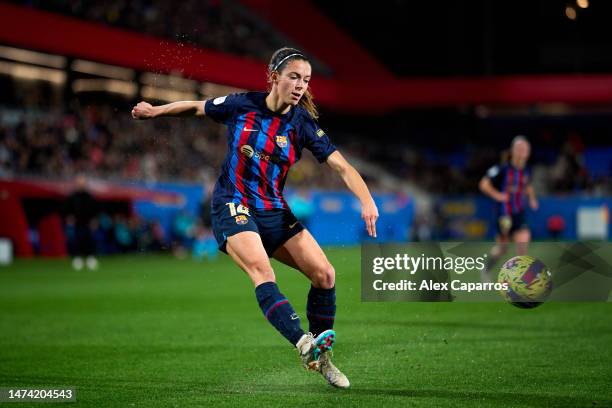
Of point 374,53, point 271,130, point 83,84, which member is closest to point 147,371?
point 271,130

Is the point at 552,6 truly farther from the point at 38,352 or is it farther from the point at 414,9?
the point at 38,352

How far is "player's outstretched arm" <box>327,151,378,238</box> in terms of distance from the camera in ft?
19.9

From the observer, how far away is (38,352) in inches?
328

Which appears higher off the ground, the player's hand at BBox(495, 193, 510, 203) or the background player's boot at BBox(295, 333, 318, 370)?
the player's hand at BBox(495, 193, 510, 203)

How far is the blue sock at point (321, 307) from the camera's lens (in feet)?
21.4

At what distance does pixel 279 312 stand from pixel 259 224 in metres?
0.73

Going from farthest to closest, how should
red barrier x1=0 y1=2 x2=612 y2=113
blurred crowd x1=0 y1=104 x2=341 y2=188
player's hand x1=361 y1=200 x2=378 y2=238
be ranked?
1. red barrier x1=0 y1=2 x2=612 y2=113
2. blurred crowd x1=0 y1=104 x2=341 y2=188
3. player's hand x1=361 y1=200 x2=378 y2=238

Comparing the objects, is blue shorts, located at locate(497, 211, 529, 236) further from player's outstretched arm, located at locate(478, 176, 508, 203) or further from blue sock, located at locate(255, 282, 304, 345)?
blue sock, located at locate(255, 282, 304, 345)

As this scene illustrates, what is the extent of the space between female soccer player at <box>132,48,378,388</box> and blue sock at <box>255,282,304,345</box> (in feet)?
0.12

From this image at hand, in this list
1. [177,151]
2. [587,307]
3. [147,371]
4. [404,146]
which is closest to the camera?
[147,371]

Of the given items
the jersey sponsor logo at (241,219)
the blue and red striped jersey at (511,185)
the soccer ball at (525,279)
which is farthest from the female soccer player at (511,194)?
the jersey sponsor logo at (241,219)

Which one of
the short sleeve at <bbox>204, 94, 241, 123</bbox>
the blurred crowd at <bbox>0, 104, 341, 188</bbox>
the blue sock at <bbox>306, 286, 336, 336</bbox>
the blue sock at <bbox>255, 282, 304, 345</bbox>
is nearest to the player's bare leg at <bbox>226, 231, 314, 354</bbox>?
the blue sock at <bbox>255, 282, 304, 345</bbox>

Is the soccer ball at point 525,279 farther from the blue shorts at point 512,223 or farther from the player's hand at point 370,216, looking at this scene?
the blue shorts at point 512,223

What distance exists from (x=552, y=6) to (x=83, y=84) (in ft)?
81.2
